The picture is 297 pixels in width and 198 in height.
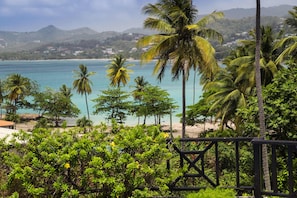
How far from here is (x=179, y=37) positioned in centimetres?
1709

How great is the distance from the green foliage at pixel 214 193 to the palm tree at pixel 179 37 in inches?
477

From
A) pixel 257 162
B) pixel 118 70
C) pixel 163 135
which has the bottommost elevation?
pixel 257 162

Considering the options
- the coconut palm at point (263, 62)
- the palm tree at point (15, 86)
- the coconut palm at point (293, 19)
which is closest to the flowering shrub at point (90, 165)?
the coconut palm at point (263, 62)

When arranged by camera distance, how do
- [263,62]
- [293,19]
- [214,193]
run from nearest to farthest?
[214,193] < [293,19] < [263,62]

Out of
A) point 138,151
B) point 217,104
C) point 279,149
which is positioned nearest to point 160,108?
point 217,104

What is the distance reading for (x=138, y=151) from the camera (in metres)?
4.82

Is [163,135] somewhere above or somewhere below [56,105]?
above

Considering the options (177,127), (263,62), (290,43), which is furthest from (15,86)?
(290,43)

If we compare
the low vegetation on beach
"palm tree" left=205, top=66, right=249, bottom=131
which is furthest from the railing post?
"palm tree" left=205, top=66, right=249, bottom=131

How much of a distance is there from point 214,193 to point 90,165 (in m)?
1.63

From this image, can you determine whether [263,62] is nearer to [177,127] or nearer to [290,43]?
[290,43]

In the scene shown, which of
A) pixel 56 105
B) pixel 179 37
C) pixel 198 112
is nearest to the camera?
pixel 179 37

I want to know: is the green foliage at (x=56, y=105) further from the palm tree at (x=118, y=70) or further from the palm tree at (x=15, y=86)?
the palm tree at (x=118, y=70)

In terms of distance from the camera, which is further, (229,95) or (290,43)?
(229,95)
